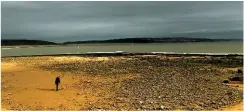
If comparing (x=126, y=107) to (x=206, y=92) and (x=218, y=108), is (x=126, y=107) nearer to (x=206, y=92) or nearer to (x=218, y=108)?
(x=218, y=108)

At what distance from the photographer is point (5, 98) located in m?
16.7

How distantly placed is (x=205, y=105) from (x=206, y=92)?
301 centimetres

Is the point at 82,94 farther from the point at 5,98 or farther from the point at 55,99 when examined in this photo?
the point at 5,98

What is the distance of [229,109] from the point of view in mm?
13766

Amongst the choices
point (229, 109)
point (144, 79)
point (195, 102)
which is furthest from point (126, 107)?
point (144, 79)

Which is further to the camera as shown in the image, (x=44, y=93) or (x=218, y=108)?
(x=44, y=93)

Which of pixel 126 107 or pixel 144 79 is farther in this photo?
pixel 144 79

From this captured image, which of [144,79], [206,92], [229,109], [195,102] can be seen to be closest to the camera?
[229,109]

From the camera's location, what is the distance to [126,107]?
14.3 metres

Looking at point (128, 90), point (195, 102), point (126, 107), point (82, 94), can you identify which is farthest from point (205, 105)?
point (82, 94)

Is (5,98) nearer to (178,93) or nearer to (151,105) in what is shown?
(151,105)

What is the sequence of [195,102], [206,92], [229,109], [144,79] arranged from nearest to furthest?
[229,109]
[195,102]
[206,92]
[144,79]

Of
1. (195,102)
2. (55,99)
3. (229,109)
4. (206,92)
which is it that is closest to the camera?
(229,109)

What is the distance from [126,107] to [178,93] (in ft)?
12.0
